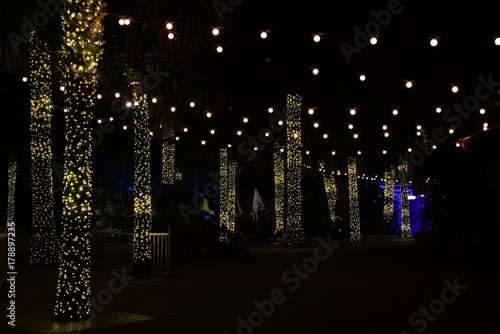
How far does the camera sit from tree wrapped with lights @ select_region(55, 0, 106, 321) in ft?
29.5

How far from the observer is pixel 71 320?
8.92m

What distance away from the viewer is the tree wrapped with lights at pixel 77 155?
29.5ft

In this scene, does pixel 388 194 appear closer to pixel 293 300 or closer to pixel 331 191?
pixel 331 191

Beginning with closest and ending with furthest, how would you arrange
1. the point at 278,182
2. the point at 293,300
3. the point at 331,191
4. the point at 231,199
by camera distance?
1. the point at 293,300
2. the point at 278,182
3. the point at 231,199
4. the point at 331,191

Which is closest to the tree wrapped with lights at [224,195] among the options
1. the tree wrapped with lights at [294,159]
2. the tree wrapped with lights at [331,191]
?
the tree wrapped with lights at [294,159]

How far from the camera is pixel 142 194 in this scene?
1506cm

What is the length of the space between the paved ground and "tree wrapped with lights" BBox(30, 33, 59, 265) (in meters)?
0.96

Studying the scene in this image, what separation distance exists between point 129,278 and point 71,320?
5752 millimetres

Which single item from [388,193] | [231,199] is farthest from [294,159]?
[388,193]

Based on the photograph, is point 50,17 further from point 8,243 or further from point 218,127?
point 218,127

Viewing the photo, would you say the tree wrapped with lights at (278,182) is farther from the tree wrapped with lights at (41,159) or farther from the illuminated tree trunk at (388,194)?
the tree wrapped with lights at (41,159)

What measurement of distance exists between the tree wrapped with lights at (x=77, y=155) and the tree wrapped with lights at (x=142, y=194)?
557 cm

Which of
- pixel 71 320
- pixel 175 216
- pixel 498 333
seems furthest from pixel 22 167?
pixel 498 333

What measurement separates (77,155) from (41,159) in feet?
29.6
